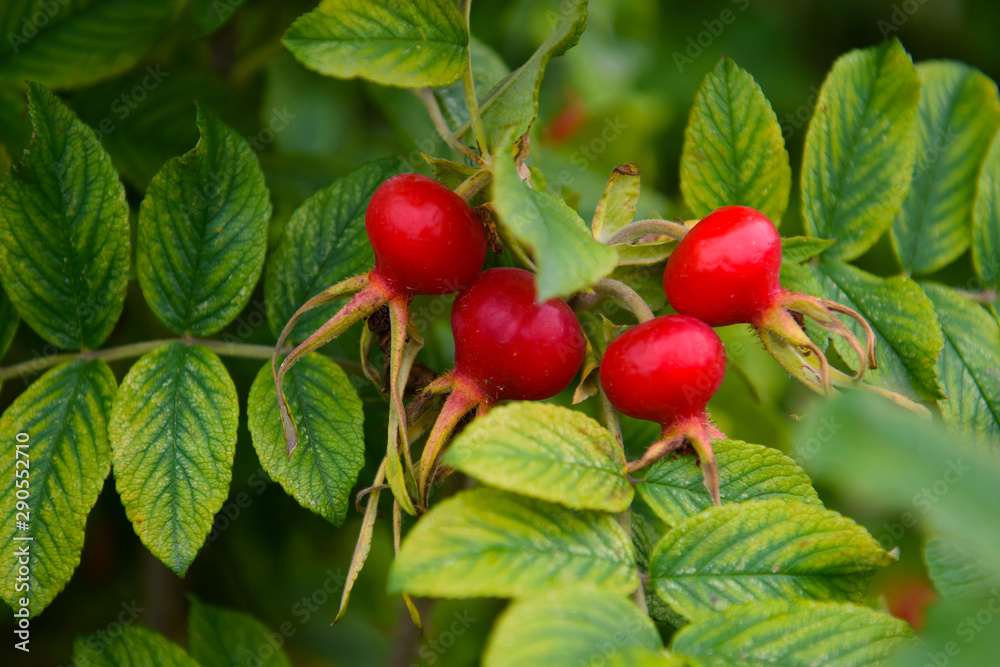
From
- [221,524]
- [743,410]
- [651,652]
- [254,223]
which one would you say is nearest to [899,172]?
[743,410]

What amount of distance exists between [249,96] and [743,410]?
1652mm

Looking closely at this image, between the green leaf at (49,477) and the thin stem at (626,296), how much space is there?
84cm

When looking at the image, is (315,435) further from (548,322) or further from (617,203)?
(617,203)

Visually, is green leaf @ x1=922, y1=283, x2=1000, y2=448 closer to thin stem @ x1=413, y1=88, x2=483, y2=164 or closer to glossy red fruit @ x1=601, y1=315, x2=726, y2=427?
glossy red fruit @ x1=601, y1=315, x2=726, y2=427

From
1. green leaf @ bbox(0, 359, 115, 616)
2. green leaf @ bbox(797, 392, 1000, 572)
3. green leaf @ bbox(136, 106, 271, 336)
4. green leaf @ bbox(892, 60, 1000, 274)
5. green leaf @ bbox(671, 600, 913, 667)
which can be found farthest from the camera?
green leaf @ bbox(892, 60, 1000, 274)

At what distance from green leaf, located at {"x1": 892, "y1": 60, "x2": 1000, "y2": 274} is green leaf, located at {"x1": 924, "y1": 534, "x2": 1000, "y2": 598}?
652mm

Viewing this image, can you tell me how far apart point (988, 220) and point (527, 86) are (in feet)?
3.65

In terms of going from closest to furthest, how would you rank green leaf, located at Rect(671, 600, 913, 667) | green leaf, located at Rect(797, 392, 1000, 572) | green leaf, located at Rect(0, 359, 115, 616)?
green leaf, located at Rect(797, 392, 1000, 572) → green leaf, located at Rect(671, 600, 913, 667) → green leaf, located at Rect(0, 359, 115, 616)

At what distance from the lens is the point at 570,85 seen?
292 centimetres

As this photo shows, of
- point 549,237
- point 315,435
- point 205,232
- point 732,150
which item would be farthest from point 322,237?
point 732,150

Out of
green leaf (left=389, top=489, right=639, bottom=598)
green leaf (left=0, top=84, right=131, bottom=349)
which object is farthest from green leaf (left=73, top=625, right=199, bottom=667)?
green leaf (left=389, top=489, right=639, bottom=598)

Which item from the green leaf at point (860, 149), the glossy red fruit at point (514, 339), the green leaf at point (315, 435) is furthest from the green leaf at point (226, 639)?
the green leaf at point (860, 149)

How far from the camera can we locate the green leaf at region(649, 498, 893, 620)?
105 cm

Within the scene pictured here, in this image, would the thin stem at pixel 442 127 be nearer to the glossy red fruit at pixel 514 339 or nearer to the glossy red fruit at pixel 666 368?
the glossy red fruit at pixel 514 339
